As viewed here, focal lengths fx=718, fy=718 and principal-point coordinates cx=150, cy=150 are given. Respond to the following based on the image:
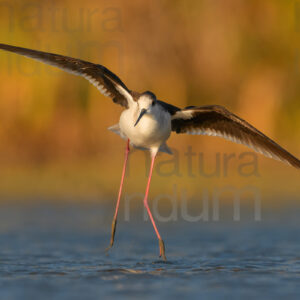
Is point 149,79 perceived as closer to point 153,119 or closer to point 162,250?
point 153,119

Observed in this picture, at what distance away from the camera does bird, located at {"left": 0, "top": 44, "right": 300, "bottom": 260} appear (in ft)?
25.0

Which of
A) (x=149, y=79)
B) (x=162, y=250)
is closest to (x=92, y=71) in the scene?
(x=162, y=250)

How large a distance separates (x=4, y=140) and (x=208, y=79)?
184 inches

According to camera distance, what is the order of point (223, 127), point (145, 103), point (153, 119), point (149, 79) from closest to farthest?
point (145, 103) < point (153, 119) < point (223, 127) < point (149, 79)

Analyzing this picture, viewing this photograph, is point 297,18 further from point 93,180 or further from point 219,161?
point 93,180

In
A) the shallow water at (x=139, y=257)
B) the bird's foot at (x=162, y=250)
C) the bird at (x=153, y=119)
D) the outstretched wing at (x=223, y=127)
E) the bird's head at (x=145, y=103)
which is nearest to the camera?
the shallow water at (x=139, y=257)

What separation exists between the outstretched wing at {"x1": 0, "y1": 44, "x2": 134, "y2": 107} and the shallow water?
181cm

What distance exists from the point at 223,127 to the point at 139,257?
1839mm

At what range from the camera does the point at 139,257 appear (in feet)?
26.3

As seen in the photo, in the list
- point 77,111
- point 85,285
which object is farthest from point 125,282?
point 77,111

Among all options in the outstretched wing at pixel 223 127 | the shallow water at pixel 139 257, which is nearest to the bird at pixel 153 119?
the outstretched wing at pixel 223 127

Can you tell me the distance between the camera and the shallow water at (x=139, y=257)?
6176 millimetres

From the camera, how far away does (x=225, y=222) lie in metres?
10.7

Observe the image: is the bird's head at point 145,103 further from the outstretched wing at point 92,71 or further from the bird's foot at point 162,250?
the bird's foot at point 162,250
